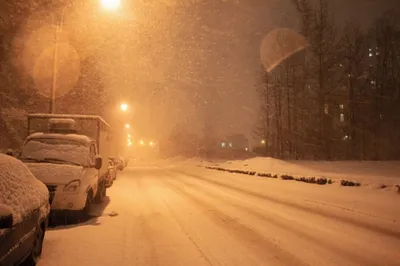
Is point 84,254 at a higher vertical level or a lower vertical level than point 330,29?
lower

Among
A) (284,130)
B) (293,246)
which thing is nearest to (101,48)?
(284,130)

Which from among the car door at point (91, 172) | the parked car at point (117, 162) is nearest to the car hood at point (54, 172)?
the car door at point (91, 172)

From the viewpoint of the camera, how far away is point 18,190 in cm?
461

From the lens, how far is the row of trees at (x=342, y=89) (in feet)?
108

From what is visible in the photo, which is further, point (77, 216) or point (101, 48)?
point (101, 48)

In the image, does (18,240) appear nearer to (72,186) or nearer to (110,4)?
(72,186)

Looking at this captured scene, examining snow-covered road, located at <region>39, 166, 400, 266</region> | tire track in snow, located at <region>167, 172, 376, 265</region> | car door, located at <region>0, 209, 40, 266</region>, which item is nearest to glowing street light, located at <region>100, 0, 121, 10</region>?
snow-covered road, located at <region>39, 166, 400, 266</region>

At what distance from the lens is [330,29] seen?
32656mm

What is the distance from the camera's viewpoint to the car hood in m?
7.89

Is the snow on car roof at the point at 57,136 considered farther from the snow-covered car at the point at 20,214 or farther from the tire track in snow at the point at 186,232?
the snow-covered car at the point at 20,214

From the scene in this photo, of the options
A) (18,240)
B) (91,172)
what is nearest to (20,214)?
(18,240)

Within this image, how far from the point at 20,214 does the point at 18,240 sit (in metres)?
0.30

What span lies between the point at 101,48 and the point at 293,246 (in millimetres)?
25278

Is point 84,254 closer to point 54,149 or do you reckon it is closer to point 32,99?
point 54,149
